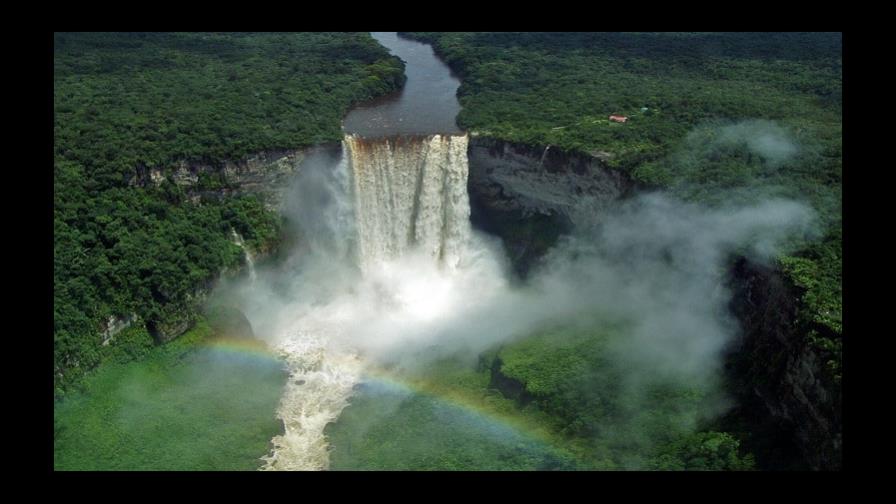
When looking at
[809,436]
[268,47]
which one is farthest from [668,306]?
[268,47]

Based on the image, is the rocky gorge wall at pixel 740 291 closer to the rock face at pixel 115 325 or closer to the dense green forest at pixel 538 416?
the dense green forest at pixel 538 416

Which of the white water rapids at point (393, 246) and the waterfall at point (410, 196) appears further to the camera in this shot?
the waterfall at point (410, 196)

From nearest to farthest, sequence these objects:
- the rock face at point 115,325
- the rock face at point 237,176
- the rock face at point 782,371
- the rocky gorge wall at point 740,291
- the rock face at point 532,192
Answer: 1. the rock face at point 782,371
2. the rocky gorge wall at point 740,291
3. the rock face at point 115,325
4. the rock face at point 237,176
5. the rock face at point 532,192

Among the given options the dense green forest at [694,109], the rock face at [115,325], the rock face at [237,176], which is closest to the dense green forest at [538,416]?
the dense green forest at [694,109]

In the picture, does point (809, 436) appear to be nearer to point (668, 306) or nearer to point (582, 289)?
point (668, 306)

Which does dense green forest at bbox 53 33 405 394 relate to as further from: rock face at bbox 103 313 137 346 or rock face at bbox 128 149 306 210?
rock face at bbox 128 149 306 210

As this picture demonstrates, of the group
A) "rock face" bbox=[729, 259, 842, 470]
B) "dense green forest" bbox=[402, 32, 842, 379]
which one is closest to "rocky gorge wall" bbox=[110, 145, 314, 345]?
"dense green forest" bbox=[402, 32, 842, 379]
